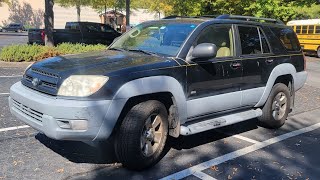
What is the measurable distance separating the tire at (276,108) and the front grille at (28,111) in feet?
12.2

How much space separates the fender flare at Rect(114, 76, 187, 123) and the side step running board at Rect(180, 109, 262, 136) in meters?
0.14

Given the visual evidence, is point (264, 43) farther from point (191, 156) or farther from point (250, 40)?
point (191, 156)

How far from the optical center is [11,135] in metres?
5.36

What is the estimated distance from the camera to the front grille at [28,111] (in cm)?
411

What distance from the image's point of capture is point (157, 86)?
172 inches

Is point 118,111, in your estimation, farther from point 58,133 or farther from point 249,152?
point 249,152

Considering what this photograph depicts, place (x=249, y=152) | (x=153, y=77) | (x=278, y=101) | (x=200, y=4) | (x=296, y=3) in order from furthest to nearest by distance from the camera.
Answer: (x=296, y=3), (x=200, y=4), (x=278, y=101), (x=249, y=152), (x=153, y=77)

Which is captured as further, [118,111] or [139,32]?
[139,32]

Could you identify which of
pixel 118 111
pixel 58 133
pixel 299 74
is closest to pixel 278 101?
pixel 299 74

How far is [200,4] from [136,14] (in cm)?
4528

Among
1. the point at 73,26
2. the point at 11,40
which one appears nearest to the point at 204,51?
the point at 73,26

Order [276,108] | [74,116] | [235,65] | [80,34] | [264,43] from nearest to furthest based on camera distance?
[74,116], [235,65], [264,43], [276,108], [80,34]

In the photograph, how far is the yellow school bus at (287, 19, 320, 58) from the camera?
22141mm

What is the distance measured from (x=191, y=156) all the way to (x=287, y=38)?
3106 mm
